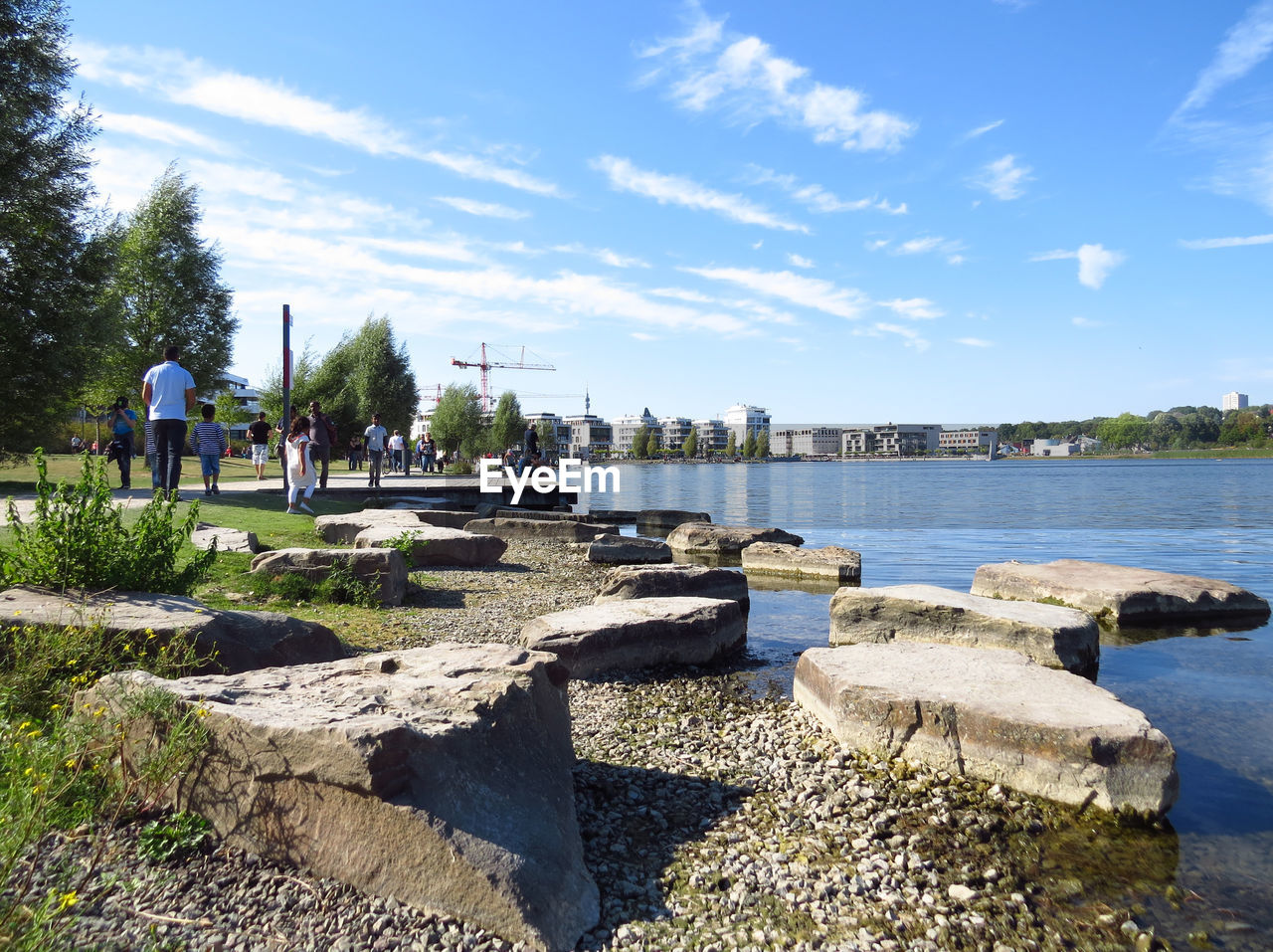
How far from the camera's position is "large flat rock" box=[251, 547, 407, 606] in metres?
8.87

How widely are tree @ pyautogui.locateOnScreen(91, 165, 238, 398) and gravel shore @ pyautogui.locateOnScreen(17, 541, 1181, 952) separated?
107ft

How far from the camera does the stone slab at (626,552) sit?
1515 cm

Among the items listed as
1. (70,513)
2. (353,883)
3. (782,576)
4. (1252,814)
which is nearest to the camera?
(353,883)

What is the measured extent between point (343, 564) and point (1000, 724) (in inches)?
278

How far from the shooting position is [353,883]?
3.29m

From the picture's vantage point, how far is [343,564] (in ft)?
29.8

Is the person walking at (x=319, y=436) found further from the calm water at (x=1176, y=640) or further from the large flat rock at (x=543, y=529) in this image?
the calm water at (x=1176, y=640)

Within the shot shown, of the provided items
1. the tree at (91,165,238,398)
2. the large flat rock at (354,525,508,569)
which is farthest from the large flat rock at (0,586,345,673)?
the tree at (91,165,238,398)

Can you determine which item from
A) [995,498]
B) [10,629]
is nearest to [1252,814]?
[10,629]

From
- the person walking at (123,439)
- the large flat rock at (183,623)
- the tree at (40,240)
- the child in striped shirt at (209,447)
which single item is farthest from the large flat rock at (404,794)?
the tree at (40,240)

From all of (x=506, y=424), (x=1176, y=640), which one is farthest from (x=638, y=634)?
(x=506, y=424)

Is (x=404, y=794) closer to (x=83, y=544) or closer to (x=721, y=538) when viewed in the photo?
(x=83, y=544)

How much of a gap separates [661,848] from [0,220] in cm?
2078

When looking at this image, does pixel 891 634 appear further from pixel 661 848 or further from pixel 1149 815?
pixel 661 848
